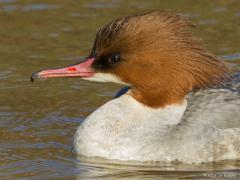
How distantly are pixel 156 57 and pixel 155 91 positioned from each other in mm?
380

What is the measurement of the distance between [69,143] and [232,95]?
1999 millimetres

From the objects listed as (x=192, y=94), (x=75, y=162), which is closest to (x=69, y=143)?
(x=75, y=162)

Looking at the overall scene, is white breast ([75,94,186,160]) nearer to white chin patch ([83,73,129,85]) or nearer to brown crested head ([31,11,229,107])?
brown crested head ([31,11,229,107])

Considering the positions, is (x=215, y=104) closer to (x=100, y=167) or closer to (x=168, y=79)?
(x=168, y=79)

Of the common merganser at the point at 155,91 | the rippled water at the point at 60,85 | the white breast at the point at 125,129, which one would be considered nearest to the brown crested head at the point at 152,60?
the common merganser at the point at 155,91

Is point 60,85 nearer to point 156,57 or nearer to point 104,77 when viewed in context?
point 104,77

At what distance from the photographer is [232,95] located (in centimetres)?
1073

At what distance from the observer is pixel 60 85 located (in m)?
13.0

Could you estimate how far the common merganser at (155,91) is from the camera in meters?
10.2

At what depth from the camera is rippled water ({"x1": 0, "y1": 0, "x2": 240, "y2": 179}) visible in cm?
1008

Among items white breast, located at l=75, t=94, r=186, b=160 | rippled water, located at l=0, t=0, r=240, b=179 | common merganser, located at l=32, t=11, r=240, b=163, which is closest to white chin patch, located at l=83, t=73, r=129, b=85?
common merganser, located at l=32, t=11, r=240, b=163

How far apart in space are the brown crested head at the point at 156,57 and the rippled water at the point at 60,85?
34.4 inches

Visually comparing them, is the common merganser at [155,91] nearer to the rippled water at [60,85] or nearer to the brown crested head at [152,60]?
the brown crested head at [152,60]

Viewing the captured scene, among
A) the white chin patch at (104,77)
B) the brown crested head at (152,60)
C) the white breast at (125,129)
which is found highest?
the brown crested head at (152,60)
